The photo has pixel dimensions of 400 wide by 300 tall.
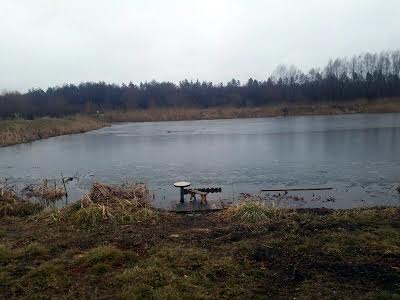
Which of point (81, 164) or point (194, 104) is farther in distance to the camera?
point (194, 104)

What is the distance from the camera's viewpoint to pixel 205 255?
19.4 feet

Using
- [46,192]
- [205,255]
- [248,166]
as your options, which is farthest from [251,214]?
[248,166]

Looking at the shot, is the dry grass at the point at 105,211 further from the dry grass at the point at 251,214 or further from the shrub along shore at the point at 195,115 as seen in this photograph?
the shrub along shore at the point at 195,115

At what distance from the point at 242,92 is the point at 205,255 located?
95872mm


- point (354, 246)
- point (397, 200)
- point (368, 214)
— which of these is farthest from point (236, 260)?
point (397, 200)

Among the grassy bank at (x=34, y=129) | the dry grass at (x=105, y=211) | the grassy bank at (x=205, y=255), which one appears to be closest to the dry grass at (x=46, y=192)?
the dry grass at (x=105, y=211)

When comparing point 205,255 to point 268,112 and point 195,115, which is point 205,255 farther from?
point 195,115

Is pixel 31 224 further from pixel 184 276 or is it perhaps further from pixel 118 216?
pixel 184 276

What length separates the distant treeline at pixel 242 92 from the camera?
258 feet

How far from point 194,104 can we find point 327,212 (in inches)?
3167

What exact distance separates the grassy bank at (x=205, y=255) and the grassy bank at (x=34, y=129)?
28.4 metres

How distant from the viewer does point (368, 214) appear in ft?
27.3

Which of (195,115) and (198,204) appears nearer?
(198,204)

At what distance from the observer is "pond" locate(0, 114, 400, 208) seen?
12750mm
